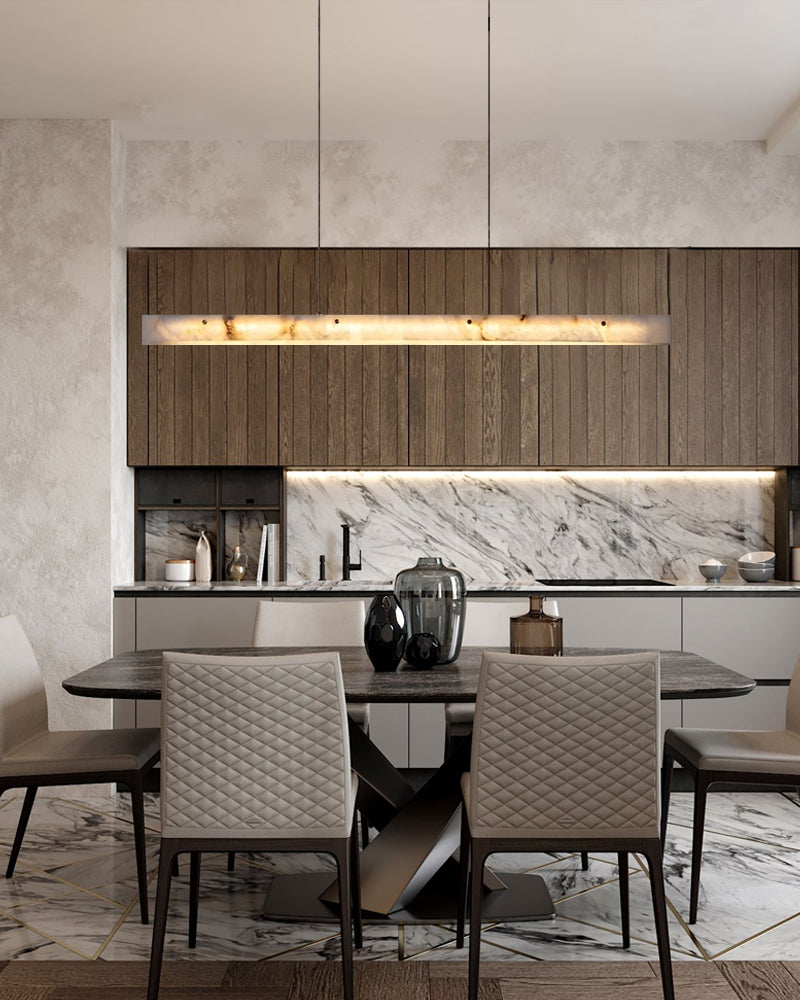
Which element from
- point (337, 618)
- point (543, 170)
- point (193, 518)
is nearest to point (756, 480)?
point (543, 170)

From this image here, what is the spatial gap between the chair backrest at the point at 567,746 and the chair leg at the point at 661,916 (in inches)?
2.2

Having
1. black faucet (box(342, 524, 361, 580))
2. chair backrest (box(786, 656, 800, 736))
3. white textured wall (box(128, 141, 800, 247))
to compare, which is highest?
white textured wall (box(128, 141, 800, 247))

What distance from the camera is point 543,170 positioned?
15.6ft

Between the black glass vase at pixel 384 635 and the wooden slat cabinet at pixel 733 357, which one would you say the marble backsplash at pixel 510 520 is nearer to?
the wooden slat cabinet at pixel 733 357

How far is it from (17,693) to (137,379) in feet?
6.57

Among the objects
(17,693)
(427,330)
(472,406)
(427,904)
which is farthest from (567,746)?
(472,406)

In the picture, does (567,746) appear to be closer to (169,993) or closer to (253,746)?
(253,746)

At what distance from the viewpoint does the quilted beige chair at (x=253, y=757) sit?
92.4 inches

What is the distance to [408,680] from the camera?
2764 millimetres

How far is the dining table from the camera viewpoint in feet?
9.18

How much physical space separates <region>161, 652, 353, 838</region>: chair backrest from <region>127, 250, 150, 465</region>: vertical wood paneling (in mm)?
2559

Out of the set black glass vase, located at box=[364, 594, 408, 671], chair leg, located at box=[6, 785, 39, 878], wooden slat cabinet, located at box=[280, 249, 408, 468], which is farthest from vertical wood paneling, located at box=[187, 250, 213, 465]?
black glass vase, located at box=[364, 594, 408, 671]

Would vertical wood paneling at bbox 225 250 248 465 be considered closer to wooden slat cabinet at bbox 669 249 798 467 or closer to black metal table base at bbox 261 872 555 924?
wooden slat cabinet at bbox 669 249 798 467

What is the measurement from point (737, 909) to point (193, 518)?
3.16 metres
